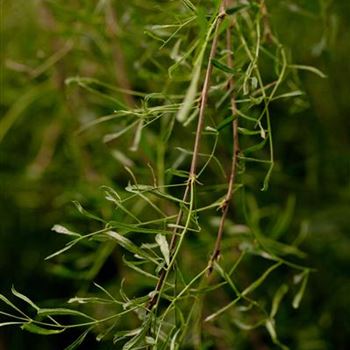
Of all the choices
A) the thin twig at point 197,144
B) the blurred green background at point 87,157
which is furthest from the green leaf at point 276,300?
the blurred green background at point 87,157

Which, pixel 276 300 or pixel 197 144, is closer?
pixel 197 144

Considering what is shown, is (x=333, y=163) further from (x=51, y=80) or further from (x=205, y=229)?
(x=51, y=80)

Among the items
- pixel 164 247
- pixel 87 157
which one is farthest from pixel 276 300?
pixel 87 157

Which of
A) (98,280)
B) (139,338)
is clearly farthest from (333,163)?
(139,338)

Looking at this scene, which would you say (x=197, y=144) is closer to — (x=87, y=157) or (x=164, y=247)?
(x=164, y=247)

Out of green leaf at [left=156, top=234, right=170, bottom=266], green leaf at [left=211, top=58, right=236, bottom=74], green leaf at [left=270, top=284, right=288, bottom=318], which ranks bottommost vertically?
green leaf at [left=270, top=284, right=288, bottom=318]

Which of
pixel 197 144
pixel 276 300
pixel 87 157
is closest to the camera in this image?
pixel 197 144

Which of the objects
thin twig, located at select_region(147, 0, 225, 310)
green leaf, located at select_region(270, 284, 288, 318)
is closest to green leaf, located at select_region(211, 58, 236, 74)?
thin twig, located at select_region(147, 0, 225, 310)

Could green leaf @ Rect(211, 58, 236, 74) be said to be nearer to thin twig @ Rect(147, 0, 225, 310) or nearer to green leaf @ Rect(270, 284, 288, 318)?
thin twig @ Rect(147, 0, 225, 310)
